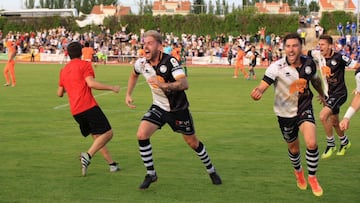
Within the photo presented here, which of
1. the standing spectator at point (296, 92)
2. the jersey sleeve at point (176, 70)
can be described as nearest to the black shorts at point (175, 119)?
the jersey sleeve at point (176, 70)

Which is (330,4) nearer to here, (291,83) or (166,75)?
(291,83)

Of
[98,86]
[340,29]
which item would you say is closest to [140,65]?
[98,86]

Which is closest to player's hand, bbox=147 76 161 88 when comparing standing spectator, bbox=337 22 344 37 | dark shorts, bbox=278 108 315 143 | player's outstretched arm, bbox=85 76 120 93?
player's outstretched arm, bbox=85 76 120 93

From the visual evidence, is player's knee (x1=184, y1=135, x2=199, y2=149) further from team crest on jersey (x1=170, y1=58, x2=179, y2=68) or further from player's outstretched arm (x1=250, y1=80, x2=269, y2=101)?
player's outstretched arm (x1=250, y1=80, x2=269, y2=101)

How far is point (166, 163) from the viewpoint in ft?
31.7

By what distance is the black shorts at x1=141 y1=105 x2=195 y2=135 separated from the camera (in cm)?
805

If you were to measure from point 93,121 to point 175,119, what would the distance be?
127 cm

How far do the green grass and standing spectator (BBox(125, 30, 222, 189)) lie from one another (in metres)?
0.39

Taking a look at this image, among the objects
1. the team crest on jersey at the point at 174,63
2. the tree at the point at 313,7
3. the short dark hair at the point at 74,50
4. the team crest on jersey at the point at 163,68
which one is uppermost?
the tree at the point at 313,7

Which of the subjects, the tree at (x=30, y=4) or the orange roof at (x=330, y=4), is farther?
the tree at (x=30, y=4)

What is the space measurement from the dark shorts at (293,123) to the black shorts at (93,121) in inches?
98.7

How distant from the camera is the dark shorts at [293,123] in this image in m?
7.75

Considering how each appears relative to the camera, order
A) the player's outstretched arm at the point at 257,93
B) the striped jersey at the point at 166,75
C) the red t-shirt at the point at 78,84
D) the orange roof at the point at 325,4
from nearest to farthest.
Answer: the player's outstretched arm at the point at 257,93
the striped jersey at the point at 166,75
the red t-shirt at the point at 78,84
the orange roof at the point at 325,4

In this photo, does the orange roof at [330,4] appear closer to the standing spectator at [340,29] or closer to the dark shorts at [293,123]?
the standing spectator at [340,29]
